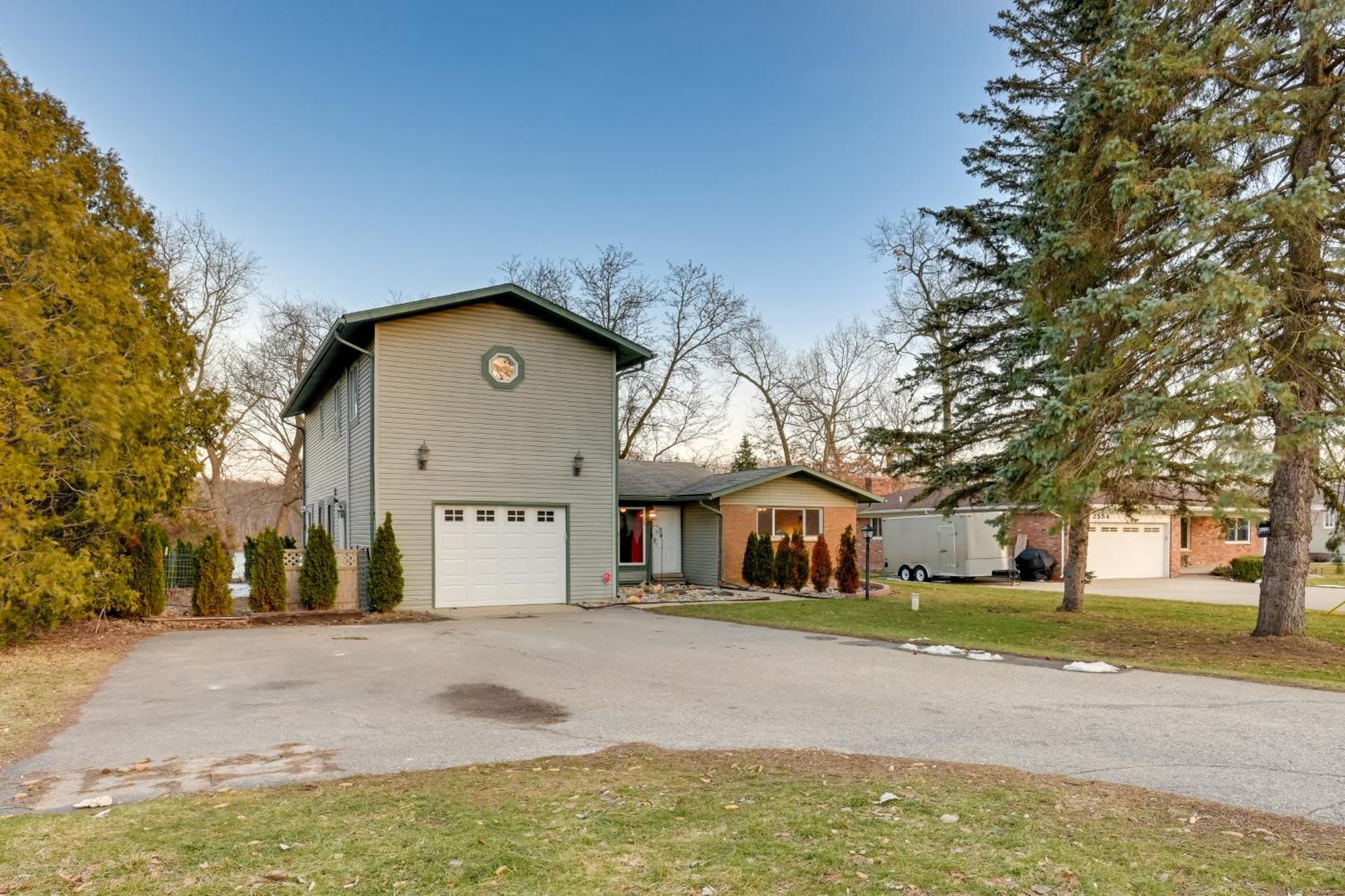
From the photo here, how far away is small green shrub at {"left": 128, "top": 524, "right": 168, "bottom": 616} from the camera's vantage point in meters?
13.3

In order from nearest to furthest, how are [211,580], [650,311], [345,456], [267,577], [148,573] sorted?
1. [148,573]
2. [211,580]
3. [267,577]
4. [345,456]
5. [650,311]

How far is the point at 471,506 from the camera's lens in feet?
52.2

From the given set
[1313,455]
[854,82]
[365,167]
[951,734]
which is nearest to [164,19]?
[365,167]

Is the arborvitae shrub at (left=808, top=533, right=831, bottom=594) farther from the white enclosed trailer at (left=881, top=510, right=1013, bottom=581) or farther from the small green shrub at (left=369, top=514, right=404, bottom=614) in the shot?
the small green shrub at (left=369, top=514, right=404, bottom=614)

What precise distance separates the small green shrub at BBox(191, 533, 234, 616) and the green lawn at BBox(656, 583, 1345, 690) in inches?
317

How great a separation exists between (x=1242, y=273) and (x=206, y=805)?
11745mm

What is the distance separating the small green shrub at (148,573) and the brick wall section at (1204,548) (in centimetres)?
3177

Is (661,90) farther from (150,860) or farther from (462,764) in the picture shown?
(150,860)

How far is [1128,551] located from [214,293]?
34.6 meters

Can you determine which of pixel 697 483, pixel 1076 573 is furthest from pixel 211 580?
pixel 1076 573

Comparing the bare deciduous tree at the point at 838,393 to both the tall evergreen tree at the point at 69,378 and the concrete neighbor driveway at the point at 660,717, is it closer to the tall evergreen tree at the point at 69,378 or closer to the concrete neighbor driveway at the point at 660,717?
the concrete neighbor driveway at the point at 660,717

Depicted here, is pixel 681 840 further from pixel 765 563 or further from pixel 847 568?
pixel 847 568

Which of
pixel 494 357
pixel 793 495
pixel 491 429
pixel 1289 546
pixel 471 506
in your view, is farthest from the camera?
pixel 793 495

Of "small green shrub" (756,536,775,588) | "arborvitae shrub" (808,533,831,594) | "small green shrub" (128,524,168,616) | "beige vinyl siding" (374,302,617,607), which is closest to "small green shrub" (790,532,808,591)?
"arborvitae shrub" (808,533,831,594)
